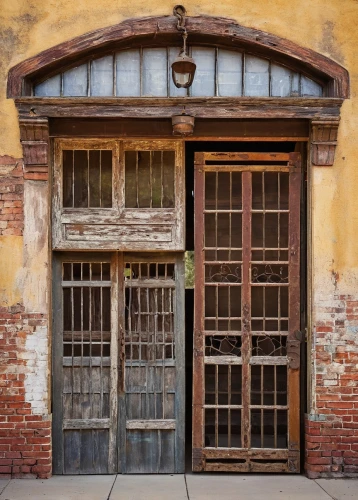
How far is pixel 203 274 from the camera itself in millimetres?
6215

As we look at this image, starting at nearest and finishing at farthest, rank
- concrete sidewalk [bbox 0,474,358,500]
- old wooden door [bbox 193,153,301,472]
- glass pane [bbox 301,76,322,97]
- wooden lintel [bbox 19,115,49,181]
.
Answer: concrete sidewalk [bbox 0,474,358,500], wooden lintel [bbox 19,115,49,181], old wooden door [bbox 193,153,301,472], glass pane [bbox 301,76,322,97]

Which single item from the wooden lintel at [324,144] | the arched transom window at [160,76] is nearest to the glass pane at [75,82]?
the arched transom window at [160,76]

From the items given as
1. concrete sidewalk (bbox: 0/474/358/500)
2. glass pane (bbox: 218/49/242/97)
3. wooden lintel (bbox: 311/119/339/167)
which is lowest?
concrete sidewalk (bbox: 0/474/358/500)

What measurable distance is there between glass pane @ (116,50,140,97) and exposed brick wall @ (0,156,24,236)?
50.9 inches

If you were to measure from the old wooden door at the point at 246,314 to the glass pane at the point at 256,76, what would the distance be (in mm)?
658

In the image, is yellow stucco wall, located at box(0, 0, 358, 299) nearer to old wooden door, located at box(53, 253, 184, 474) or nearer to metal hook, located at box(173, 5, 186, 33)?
metal hook, located at box(173, 5, 186, 33)

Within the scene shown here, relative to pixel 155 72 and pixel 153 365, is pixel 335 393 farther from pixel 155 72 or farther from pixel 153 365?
pixel 155 72

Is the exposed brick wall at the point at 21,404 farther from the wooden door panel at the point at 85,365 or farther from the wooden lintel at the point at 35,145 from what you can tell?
the wooden lintel at the point at 35,145

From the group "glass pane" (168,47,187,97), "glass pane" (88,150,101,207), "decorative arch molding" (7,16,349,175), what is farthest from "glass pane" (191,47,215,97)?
"glass pane" (88,150,101,207)

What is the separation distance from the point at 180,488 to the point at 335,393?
177cm

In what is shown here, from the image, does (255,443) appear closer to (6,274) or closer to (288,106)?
(6,274)

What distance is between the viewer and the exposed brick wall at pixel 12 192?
6.00 m

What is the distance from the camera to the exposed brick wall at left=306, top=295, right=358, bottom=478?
595cm

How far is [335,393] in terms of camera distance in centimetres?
597
